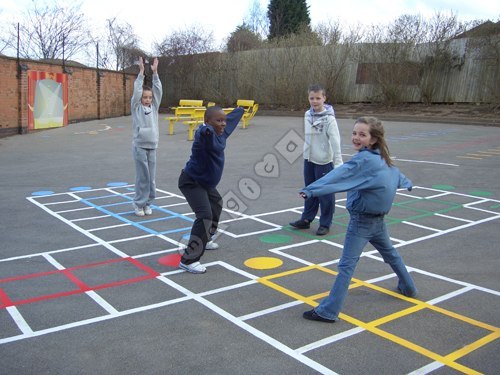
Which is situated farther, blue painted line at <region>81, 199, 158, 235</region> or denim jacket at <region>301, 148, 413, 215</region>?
blue painted line at <region>81, 199, 158, 235</region>

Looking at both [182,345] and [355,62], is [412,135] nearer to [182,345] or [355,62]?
[355,62]

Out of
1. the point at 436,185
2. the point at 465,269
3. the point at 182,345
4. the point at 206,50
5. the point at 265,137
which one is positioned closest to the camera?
the point at 182,345

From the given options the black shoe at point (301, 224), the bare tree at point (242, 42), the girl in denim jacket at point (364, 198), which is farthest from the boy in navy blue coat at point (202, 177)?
the bare tree at point (242, 42)

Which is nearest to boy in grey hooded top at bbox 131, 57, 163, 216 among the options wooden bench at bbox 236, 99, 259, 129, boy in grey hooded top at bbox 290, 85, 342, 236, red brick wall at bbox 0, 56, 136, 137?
boy in grey hooded top at bbox 290, 85, 342, 236

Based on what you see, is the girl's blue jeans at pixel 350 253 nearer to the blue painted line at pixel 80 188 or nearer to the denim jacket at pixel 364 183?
the denim jacket at pixel 364 183

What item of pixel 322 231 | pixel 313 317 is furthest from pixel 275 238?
pixel 313 317

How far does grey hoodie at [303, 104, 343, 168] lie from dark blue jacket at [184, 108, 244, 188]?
1.37 metres

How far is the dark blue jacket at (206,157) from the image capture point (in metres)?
4.36

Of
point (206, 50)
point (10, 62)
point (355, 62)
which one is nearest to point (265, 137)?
point (10, 62)

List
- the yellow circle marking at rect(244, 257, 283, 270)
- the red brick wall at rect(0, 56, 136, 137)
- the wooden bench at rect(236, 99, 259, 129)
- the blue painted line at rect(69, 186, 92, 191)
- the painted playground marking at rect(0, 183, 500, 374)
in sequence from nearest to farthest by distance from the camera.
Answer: the painted playground marking at rect(0, 183, 500, 374)
the yellow circle marking at rect(244, 257, 283, 270)
the blue painted line at rect(69, 186, 92, 191)
the red brick wall at rect(0, 56, 136, 137)
the wooden bench at rect(236, 99, 259, 129)

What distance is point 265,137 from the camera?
54.4 ft

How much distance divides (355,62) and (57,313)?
24.5 m

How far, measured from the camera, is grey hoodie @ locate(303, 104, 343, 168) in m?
5.51

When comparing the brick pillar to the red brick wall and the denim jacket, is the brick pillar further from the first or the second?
the denim jacket
